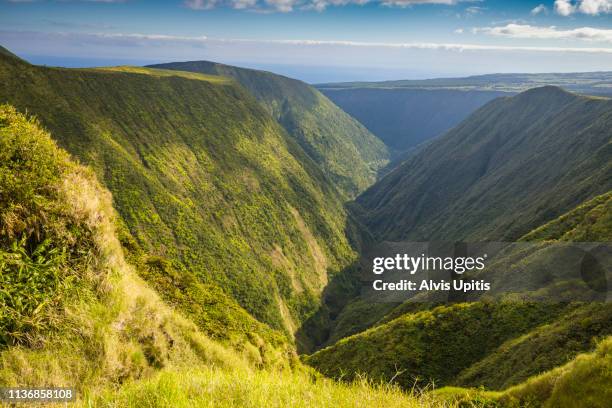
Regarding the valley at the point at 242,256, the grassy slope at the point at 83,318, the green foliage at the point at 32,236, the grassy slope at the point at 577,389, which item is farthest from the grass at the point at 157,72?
the grassy slope at the point at 577,389

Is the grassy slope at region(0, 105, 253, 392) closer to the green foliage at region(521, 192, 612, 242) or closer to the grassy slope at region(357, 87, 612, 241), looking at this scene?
the green foliage at region(521, 192, 612, 242)

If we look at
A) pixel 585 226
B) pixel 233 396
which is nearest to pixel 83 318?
pixel 233 396

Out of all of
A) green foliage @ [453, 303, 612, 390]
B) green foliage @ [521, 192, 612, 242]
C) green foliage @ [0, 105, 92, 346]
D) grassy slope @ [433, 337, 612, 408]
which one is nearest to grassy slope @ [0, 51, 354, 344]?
green foliage @ [453, 303, 612, 390]

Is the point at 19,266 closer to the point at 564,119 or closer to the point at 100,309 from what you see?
the point at 100,309

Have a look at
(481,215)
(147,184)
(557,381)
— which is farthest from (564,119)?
(557,381)

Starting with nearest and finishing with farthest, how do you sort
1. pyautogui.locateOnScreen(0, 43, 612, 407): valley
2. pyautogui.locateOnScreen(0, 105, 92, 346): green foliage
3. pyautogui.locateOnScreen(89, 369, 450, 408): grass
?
pyautogui.locateOnScreen(89, 369, 450, 408): grass
pyautogui.locateOnScreen(0, 105, 92, 346): green foliage
pyautogui.locateOnScreen(0, 43, 612, 407): valley

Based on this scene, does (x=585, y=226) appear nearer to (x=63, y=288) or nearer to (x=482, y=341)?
(x=482, y=341)
